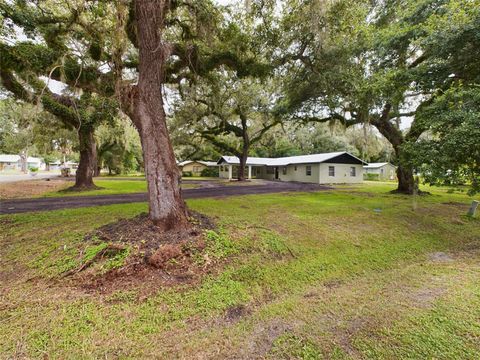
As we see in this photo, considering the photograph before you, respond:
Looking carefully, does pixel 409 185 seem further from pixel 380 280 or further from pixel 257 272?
pixel 257 272

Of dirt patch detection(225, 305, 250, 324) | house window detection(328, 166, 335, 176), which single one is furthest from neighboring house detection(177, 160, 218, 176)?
dirt patch detection(225, 305, 250, 324)

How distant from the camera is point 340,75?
24.4 ft

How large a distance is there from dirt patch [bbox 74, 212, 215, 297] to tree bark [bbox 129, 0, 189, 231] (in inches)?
14.3

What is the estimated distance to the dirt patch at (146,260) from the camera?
301cm

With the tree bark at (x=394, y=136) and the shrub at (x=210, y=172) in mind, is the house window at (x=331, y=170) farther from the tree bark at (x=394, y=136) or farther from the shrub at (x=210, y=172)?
the shrub at (x=210, y=172)

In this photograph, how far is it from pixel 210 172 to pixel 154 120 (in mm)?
31539

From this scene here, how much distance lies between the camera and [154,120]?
4.09 meters

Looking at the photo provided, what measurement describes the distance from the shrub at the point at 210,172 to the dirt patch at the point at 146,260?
102 feet

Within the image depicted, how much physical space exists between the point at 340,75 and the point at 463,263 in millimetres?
6191

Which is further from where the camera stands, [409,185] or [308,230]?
[409,185]

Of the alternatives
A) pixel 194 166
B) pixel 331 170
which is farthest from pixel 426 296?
pixel 194 166

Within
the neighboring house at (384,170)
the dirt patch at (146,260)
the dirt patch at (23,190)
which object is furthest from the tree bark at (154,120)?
the neighboring house at (384,170)

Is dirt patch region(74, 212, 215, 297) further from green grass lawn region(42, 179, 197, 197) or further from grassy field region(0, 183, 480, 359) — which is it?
green grass lawn region(42, 179, 197, 197)

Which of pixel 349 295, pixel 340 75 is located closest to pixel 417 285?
pixel 349 295
